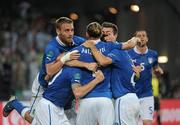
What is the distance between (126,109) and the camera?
40.0 feet

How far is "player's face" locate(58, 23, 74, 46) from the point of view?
11.5 meters

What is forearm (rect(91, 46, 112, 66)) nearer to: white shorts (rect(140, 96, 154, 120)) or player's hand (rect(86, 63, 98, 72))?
player's hand (rect(86, 63, 98, 72))

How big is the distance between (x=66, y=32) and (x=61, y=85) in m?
0.83

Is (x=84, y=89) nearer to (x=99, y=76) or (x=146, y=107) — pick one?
(x=99, y=76)

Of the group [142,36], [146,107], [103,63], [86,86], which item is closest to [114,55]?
[103,63]

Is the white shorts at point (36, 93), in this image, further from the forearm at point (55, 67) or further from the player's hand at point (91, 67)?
the player's hand at point (91, 67)

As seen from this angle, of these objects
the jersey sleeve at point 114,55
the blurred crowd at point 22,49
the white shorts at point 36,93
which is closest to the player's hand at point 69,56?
the jersey sleeve at point 114,55

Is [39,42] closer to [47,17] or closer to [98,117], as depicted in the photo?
[47,17]

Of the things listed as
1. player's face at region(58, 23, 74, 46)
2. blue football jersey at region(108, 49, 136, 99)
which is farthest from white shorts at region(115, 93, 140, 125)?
player's face at region(58, 23, 74, 46)

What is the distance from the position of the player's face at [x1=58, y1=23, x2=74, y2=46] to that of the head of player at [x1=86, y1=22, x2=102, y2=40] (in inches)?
11.1

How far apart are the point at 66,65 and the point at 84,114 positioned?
0.81 meters

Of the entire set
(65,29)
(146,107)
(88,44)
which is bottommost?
(146,107)

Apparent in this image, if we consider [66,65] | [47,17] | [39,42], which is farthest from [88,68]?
[47,17]

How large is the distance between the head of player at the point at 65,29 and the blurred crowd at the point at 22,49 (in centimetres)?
915
